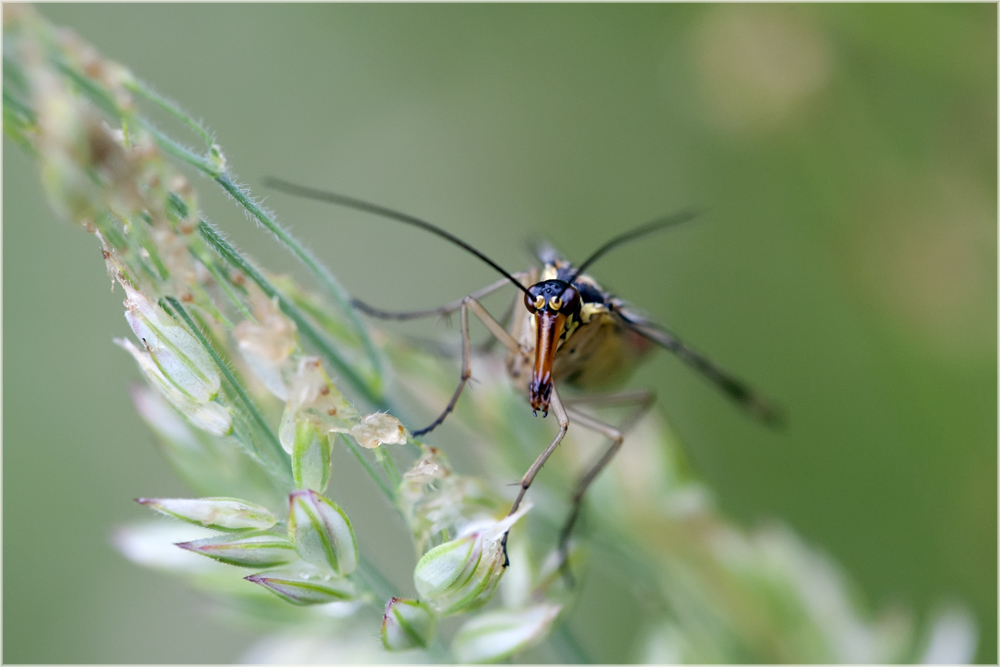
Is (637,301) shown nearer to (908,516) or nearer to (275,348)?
(908,516)

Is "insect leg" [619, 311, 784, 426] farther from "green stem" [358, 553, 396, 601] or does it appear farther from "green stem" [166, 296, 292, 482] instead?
"green stem" [166, 296, 292, 482]

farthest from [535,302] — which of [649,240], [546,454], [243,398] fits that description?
[649,240]

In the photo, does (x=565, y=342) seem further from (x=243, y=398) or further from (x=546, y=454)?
(x=243, y=398)

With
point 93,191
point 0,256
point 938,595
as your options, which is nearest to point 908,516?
point 938,595

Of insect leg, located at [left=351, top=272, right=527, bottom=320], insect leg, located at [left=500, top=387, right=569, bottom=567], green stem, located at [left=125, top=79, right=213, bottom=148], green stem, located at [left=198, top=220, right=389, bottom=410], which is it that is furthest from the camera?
insect leg, located at [left=351, top=272, right=527, bottom=320]

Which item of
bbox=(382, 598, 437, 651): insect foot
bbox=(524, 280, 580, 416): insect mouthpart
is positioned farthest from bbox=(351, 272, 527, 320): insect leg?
bbox=(382, 598, 437, 651): insect foot

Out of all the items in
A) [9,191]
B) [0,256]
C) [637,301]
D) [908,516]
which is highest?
[9,191]
